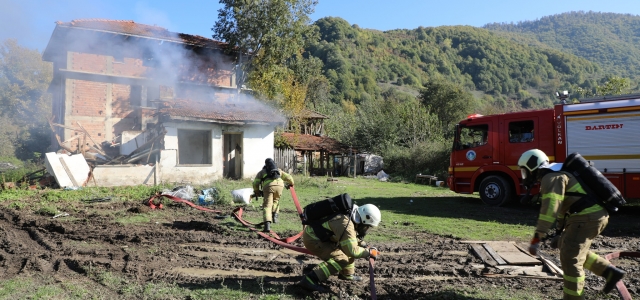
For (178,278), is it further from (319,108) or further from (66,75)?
(319,108)

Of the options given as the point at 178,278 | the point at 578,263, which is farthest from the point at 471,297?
the point at 178,278

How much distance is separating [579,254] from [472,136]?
30.1 feet

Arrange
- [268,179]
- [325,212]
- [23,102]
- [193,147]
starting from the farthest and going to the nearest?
[23,102], [193,147], [268,179], [325,212]

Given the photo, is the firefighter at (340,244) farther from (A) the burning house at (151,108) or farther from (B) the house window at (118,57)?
(B) the house window at (118,57)

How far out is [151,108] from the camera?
2370cm

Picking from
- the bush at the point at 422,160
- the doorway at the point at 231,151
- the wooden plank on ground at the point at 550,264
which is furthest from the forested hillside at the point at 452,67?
the wooden plank on ground at the point at 550,264

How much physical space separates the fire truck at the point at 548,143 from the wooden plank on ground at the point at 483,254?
4.29m

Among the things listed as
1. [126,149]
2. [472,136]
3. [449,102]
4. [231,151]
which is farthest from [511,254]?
[449,102]

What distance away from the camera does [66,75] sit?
917 inches

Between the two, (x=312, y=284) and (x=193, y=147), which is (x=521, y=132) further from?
(x=193, y=147)

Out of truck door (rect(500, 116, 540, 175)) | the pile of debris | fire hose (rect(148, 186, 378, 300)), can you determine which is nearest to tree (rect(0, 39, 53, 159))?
the pile of debris

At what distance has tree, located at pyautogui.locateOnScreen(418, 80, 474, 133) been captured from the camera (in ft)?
149

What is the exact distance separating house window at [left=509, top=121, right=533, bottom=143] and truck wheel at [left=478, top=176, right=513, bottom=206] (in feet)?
3.98

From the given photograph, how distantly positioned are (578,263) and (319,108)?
165 ft
